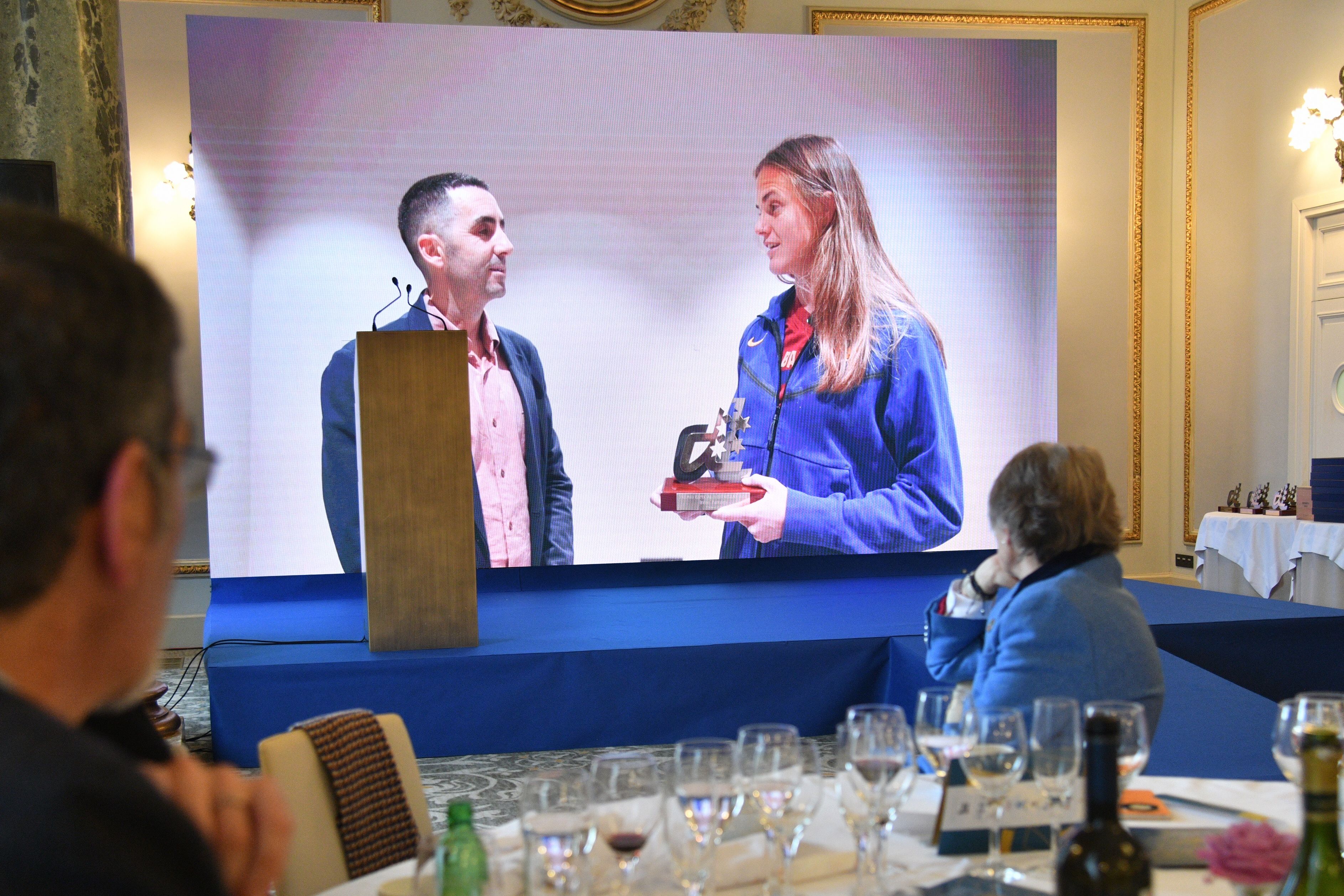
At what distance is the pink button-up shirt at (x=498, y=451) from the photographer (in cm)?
590

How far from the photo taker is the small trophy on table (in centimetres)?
623

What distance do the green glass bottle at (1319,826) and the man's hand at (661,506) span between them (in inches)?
203

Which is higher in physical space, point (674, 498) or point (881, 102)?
point (881, 102)

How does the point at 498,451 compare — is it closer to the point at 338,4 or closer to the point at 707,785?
the point at 338,4

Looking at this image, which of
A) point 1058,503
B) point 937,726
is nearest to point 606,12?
point 1058,503

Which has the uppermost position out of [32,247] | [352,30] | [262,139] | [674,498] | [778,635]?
[352,30]

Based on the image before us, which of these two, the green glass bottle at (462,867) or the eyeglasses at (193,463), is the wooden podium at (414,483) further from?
the eyeglasses at (193,463)

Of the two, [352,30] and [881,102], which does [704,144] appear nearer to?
[881,102]

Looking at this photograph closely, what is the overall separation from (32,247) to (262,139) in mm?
5721

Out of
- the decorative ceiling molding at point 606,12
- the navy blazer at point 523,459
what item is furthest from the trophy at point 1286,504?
the decorative ceiling molding at point 606,12

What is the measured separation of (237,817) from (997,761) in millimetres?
852

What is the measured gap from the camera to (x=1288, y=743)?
1360mm

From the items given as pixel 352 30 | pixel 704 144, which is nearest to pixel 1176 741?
pixel 704 144

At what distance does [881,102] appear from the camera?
6352 mm
